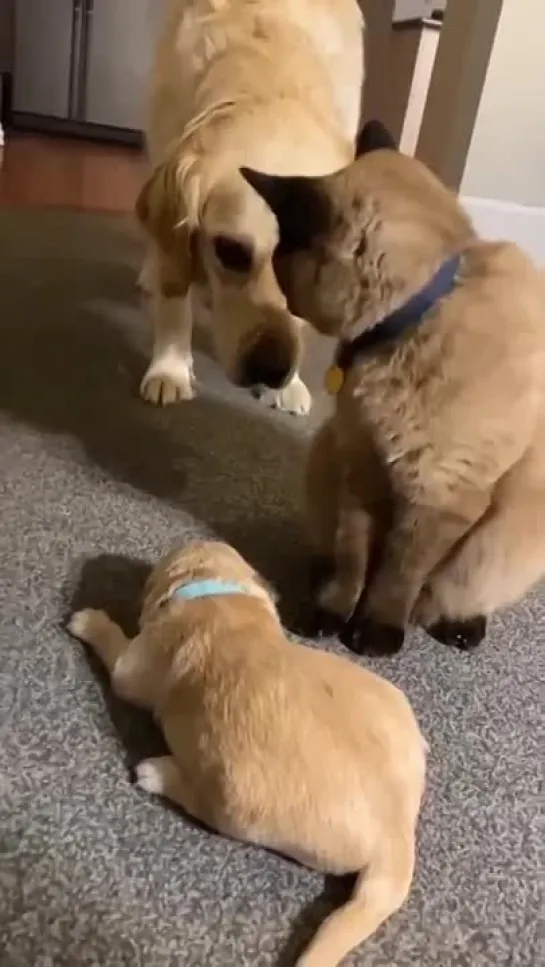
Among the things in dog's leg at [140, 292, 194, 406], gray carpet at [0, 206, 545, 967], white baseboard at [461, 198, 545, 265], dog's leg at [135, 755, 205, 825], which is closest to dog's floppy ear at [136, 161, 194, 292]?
dog's leg at [140, 292, 194, 406]

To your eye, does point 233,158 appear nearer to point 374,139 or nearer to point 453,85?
point 374,139

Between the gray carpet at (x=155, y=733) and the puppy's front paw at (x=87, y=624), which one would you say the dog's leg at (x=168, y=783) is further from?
the puppy's front paw at (x=87, y=624)

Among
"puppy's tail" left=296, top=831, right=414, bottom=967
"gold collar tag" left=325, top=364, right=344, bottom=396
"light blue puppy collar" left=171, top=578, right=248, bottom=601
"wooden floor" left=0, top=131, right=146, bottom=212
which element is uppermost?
"gold collar tag" left=325, top=364, right=344, bottom=396

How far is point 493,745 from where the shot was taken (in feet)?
3.88

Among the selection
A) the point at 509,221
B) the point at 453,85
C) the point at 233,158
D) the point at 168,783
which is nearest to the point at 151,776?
the point at 168,783

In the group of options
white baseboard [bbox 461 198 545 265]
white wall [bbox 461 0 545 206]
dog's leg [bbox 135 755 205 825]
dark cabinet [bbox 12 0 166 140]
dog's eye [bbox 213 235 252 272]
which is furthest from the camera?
dark cabinet [bbox 12 0 166 140]

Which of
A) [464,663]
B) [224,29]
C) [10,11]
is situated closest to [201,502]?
[464,663]

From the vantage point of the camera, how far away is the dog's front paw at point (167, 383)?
186cm

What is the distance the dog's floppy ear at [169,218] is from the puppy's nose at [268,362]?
0.20m

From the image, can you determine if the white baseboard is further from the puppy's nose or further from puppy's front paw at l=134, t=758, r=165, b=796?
puppy's front paw at l=134, t=758, r=165, b=796

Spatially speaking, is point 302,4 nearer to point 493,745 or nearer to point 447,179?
point 447,179

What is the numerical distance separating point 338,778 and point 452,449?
1.37ft

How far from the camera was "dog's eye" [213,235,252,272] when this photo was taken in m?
1.54

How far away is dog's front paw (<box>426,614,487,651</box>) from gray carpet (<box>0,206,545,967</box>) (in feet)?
0.08
